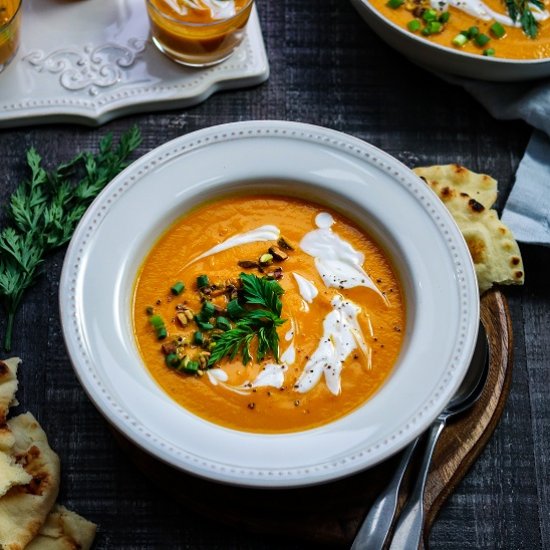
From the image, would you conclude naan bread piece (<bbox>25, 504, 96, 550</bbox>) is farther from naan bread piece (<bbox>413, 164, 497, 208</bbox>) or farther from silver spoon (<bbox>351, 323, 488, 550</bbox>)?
naan bread piece (<bbox>413, 164, 497, 208</bbox>)

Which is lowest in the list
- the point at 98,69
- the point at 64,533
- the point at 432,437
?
the point at 64,533

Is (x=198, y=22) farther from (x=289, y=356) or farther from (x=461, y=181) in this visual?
(x=289, y=356)

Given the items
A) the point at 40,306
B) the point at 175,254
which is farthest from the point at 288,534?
the point at 40,306

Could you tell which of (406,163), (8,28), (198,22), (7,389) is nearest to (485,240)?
(406,163)

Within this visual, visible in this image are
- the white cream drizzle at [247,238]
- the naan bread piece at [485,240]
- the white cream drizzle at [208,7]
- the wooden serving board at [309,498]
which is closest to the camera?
the wooden serving board at [309,498]

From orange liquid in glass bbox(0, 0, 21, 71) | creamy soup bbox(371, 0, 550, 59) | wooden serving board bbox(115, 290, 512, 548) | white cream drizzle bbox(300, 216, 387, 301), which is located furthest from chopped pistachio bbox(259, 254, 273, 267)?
orange liquid in glass bbox(0, 0, 21, 71)

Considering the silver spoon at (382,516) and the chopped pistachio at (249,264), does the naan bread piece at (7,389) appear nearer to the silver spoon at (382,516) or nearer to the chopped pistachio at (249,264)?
the chopped pistachio at (249,264)

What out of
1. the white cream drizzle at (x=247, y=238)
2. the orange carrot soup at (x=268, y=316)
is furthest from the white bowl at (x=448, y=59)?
the white cream drizzle at (x=247, y=238)

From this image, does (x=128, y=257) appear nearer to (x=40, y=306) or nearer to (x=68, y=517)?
(x=40, y=306)
